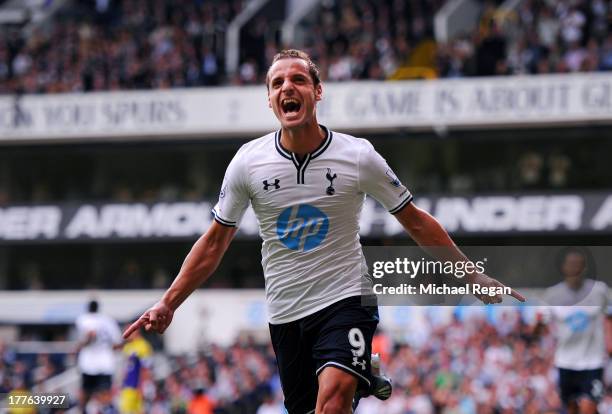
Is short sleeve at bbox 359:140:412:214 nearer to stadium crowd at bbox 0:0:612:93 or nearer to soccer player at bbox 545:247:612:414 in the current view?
soccer player at bbox 545:247:612:414

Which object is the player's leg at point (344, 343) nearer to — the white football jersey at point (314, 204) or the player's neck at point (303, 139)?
the white football jersey at point (314, 204)

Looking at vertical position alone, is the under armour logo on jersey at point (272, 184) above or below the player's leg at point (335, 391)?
above

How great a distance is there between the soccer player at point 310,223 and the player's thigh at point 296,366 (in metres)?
0.01

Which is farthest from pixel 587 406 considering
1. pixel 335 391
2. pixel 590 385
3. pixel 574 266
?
pixel 335 391

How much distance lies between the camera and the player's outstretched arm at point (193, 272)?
6.37 metres

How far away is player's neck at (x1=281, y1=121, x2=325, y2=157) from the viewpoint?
Answer: 6.52 m

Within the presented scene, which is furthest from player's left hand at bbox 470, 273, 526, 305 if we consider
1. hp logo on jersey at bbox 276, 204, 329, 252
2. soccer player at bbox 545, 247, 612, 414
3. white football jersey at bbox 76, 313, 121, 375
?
white football jersey at bbox 76, 313, 121, 375

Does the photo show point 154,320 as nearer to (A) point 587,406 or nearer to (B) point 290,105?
(B) point 290,105

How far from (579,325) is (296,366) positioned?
3.67 m

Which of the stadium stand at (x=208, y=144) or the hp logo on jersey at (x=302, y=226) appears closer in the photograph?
the hp logo on jersey at (x=302, y=226)

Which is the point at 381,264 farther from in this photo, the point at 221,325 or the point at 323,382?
the point at 221,325

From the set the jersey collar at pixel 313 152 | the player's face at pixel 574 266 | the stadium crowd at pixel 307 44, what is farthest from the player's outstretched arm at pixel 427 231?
the stadium crowd at pixel 307 44

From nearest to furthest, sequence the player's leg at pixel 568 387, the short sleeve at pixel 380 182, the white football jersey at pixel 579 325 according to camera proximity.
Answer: the short sleeve at pixel 380 182, the white football jersey at pixel 579 325, the player's leg at pixel 568 387

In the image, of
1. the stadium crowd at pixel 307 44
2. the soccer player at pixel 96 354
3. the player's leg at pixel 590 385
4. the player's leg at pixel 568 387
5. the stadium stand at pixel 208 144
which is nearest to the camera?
the player's leg at pixel 590 385
